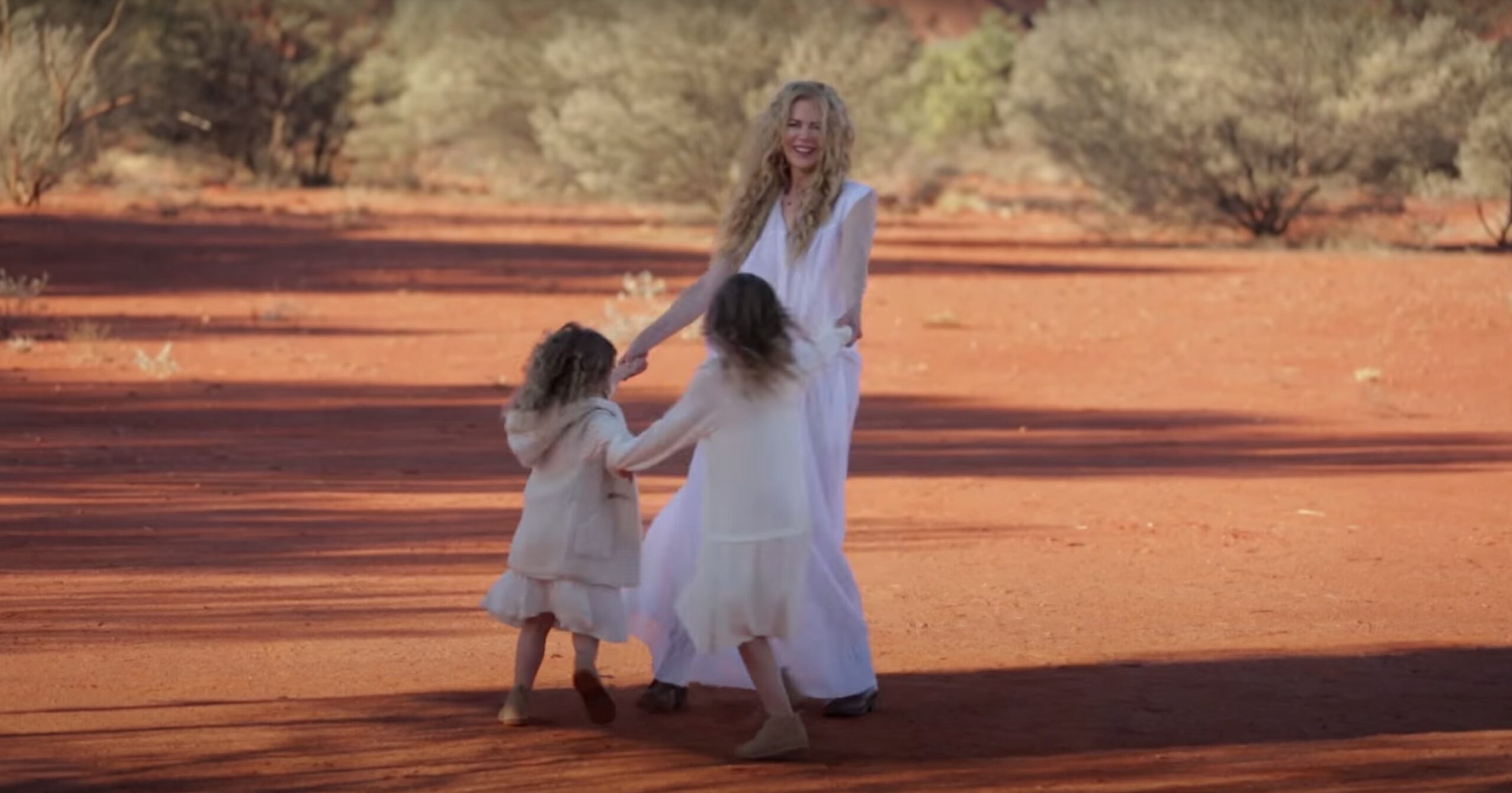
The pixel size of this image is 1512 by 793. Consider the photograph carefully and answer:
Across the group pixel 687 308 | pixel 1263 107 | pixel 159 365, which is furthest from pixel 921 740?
pixel 1263 107

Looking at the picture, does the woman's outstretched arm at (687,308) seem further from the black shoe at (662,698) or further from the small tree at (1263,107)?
the small tree at (1263,107)

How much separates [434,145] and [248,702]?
5187 cm

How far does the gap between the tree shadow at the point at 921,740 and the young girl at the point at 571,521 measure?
261mm

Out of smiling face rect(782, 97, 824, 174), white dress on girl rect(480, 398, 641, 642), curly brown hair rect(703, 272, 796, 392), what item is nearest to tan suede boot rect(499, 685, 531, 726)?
white dress on girl rect(480, 398, 641, 642)

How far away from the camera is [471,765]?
5699mm

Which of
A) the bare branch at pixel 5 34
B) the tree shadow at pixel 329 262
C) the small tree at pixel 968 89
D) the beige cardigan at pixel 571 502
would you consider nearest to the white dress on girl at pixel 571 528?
the beige cardigan at pixel 571 502

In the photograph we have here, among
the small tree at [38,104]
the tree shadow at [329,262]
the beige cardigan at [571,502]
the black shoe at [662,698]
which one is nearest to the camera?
the beige cardigan at [571,502]

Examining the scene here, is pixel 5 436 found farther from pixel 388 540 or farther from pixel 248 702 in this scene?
pixel 248 702

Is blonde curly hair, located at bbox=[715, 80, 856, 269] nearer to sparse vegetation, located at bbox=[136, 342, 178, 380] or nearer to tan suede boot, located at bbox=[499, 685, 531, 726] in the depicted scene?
tan suede boot, located at bbox=[499, 685, 531, 726]

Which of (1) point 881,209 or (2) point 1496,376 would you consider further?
(1) point 881,209

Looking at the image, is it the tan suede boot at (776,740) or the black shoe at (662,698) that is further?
the black shoe at (662,698)

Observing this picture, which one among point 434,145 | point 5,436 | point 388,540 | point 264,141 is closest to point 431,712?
point 388,540

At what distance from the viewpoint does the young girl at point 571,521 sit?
238 inches

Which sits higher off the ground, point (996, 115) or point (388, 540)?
point (996, 115)
